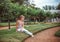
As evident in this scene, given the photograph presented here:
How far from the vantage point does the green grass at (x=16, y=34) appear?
4.63 feet

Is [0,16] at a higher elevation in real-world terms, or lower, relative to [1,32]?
higher

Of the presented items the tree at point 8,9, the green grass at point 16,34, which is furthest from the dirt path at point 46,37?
the tree at point 8,9

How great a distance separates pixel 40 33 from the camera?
145cm

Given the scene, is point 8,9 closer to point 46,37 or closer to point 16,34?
point 16,34

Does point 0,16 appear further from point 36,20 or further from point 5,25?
point 36,20

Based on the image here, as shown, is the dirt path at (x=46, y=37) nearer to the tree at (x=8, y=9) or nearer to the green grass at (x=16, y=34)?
the green grass at (x=16, y=34)

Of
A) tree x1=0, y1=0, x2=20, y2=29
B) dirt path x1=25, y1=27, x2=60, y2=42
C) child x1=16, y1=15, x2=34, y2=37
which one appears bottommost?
dirt path x1=25, y1=27, x2=60, y2=42

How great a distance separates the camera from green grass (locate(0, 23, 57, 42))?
55.5 inches

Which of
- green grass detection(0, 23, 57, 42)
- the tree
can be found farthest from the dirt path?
the tree

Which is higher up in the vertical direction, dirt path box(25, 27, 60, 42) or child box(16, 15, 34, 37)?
child box(16, 15, 34, 37)

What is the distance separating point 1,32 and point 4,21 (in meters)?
0.09

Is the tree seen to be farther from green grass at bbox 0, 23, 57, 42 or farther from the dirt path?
the dirt path

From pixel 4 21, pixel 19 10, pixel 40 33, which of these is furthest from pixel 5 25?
pixel 40 33

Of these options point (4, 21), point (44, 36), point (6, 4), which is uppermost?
point (6, 4)
